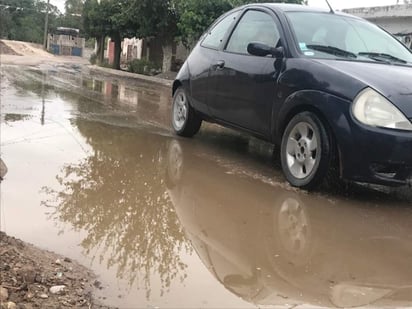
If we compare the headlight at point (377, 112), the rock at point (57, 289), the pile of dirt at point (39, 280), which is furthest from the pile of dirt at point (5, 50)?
the rock at point (57, 289)

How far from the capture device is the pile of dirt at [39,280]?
111 inches

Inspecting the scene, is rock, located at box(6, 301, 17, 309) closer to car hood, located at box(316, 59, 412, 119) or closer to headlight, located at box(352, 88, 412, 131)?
headlight, located at box(352, 88, 412, 131)

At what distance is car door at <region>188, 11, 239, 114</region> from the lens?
22.4 ft

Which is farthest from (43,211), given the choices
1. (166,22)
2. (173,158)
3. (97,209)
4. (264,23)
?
(166,22)

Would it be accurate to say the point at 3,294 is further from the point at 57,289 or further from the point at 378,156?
the point at 378,156

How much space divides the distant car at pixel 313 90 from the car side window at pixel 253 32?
14mm

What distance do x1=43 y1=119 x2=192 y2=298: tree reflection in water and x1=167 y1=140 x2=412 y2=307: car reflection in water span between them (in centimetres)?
19

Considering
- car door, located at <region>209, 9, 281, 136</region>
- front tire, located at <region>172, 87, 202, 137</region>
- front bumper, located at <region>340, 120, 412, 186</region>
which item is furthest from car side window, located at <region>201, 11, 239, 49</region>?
front bumper, located at <region>340, 120, 412, 186</region>

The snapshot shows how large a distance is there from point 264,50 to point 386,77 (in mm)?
1292

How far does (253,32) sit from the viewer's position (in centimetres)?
630

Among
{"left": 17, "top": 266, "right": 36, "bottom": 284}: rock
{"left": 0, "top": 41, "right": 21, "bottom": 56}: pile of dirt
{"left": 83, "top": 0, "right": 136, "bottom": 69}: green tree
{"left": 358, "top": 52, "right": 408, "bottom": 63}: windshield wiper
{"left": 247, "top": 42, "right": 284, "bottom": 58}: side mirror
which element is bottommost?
{"left": 0, "top": 41, "right": 21, "bottom": 56}: pile of dirt

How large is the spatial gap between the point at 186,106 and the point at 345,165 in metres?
3.15

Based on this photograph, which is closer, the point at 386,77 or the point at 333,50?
the point at 386,77

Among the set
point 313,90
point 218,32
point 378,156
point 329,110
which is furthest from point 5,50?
point 378,156
